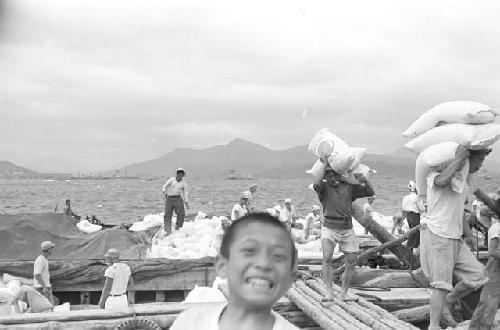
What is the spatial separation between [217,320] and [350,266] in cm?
466

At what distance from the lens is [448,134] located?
16.5 ft

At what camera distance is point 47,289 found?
8.48m

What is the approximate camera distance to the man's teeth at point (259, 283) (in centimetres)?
165

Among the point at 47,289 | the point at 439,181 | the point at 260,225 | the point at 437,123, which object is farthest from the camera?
the point at 47,289

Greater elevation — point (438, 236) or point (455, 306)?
point (438, 236)

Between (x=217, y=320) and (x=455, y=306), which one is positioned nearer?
(x=217, y=320)

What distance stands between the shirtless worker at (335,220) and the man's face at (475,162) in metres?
1.50

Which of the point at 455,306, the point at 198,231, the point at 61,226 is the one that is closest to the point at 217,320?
the point at 455,306

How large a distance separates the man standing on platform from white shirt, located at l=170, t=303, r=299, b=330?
337 cm

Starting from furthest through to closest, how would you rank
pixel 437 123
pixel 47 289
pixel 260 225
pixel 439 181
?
pixel 47 289 < pixel 437 123 < pixel 439 181 < pixel 260 225

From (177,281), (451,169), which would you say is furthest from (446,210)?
(177,281)

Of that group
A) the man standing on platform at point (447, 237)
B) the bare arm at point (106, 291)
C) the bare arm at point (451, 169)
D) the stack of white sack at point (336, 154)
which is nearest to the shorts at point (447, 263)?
the man standing on platform at point (447, 237)

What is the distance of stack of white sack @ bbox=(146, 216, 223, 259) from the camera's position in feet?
37.1

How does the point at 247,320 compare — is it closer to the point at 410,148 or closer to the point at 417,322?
the point at 410,148
